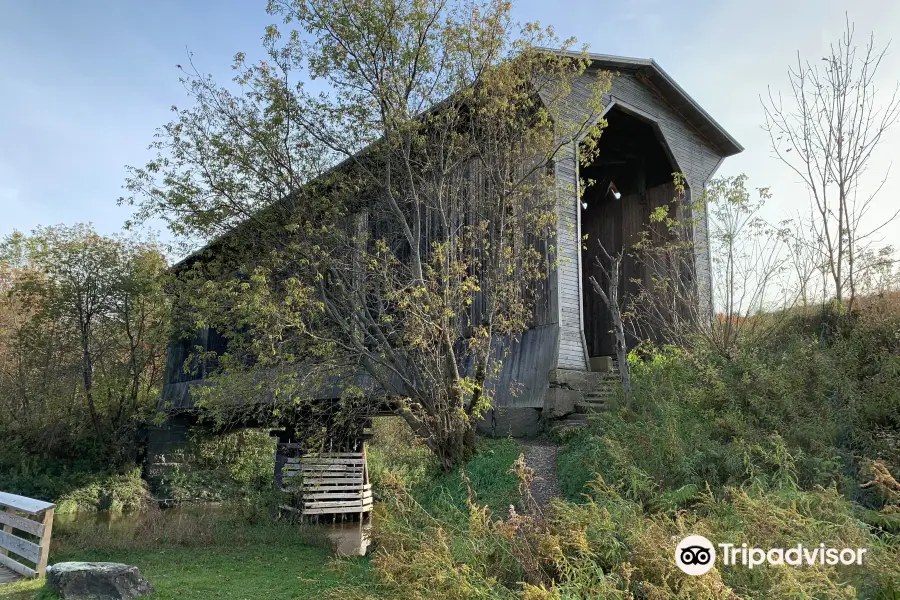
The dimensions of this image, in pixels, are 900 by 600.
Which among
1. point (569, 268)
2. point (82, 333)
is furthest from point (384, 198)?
point (82, 333)

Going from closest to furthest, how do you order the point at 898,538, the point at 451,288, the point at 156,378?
the point at 898,538, the point at 451,288, the point at 156,378

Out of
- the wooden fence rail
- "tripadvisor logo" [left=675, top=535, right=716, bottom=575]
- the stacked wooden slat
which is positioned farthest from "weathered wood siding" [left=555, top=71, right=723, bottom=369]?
the stacked wooden slat

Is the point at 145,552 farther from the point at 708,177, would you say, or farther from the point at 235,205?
the point at 708,177

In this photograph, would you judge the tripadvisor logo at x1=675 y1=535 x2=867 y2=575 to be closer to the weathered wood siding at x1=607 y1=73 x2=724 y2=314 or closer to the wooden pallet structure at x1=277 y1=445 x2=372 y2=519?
the weathered wood siding at x1=607 y1=73 x2=724 y2=314

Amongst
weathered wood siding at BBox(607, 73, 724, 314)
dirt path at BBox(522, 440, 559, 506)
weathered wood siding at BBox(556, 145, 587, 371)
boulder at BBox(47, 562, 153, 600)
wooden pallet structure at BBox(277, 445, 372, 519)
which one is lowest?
wooden pallet structure at BBox(277, 445, 372, 519)

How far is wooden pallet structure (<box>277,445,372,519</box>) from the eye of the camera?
15730mm

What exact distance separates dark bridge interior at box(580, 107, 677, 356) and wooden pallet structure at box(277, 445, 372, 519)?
22.3 ft

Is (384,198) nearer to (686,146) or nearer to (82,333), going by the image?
(686,146)

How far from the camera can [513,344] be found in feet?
36.2

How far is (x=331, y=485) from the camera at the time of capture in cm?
1708

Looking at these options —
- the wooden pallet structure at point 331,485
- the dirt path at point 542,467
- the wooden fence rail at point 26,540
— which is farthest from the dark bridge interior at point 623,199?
the wooden fence rail at point 26,540

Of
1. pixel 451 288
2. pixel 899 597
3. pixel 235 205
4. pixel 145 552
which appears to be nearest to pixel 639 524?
pixel 899 597

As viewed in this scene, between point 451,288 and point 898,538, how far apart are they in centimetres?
593

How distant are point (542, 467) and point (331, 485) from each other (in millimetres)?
9979
